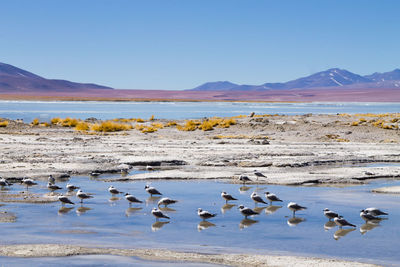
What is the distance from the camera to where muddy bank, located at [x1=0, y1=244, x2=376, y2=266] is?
31.3ft

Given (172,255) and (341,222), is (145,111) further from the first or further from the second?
(172,255)

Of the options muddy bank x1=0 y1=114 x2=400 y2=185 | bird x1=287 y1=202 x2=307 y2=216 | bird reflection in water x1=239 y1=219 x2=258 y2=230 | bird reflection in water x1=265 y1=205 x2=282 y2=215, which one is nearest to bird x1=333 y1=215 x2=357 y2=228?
bird x1=287 y1=202 x2=307 y2=216

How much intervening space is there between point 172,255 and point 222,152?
16.9 m

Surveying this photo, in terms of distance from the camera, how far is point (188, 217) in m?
Answer: 13.5

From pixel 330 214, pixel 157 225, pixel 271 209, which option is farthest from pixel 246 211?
pixel 157 225

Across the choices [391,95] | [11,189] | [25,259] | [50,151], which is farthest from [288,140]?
[391,95]

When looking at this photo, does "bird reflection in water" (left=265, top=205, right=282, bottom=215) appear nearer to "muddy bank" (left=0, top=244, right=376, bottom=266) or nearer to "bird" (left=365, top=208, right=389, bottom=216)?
"bird" (left=365, top=208, right=389, bottom=216)

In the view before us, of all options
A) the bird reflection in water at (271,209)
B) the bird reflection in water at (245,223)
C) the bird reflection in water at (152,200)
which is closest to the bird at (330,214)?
the bird reflection in water at (245,223)

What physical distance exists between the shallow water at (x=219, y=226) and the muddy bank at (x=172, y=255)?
446 millimetres

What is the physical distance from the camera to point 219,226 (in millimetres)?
12531

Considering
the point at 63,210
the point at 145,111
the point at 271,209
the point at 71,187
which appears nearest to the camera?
the point at 63,210

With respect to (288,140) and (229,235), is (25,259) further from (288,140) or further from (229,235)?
(288,140)

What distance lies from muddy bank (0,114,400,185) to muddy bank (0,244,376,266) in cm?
857

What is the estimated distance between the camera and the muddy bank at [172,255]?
31.3 ft
